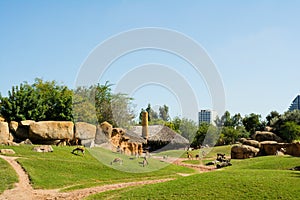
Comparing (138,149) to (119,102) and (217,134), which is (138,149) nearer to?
(119,102)

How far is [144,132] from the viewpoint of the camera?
59.1 meters

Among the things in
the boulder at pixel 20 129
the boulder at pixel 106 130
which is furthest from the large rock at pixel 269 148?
the boulder at pixel 20 129

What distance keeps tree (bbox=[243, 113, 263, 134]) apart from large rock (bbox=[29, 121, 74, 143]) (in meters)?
53.8

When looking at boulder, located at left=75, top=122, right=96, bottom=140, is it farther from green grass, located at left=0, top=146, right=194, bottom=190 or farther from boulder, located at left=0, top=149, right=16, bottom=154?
boulder, located at left=0, top=149, right=16, bottom=154

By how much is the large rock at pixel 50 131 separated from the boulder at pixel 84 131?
78 centimetres

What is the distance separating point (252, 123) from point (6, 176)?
67.5m

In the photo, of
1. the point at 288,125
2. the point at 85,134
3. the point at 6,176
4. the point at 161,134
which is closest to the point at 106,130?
the point at 85,134

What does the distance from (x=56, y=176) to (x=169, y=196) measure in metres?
8.38

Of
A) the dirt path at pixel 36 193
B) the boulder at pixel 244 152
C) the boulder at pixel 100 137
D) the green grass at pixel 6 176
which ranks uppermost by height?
the boulder at pixel 100 137

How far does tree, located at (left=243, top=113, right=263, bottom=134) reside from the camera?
78.2m

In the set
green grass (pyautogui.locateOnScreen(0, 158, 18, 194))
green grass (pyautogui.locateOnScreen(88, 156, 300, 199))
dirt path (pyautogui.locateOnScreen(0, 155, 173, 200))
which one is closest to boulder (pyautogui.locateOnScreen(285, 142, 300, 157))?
green grass (pyautogui.locateOnScreen(88, 156, 300, 199))

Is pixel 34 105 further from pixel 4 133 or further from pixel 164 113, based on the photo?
pixel 164 113

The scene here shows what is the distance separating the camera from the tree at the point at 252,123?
78.2 meters

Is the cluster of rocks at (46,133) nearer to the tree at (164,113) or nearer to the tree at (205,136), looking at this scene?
the tree at (205,136)
